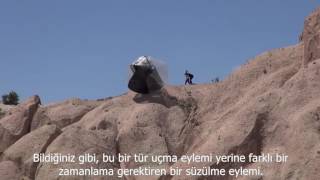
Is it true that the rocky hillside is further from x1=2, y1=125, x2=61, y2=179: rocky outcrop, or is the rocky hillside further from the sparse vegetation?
the sparse vegetation

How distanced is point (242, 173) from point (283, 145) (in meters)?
1.45

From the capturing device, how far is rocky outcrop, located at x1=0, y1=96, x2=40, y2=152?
1083 inches

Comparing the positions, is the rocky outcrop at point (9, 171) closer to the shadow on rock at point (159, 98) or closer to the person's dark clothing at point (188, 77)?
the shadow on rock at point (159, 98)

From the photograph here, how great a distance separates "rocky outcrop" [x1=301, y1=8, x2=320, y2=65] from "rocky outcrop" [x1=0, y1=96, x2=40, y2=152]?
12.8m

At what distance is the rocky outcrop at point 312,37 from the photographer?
68.6 ft

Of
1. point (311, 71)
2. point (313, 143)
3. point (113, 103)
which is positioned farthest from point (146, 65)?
point (313, 143)

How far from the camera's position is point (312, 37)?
834 inches

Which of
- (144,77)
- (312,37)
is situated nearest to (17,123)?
(144,77)

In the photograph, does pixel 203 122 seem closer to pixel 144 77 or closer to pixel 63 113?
pixel 144 77

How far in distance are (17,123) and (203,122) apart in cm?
894

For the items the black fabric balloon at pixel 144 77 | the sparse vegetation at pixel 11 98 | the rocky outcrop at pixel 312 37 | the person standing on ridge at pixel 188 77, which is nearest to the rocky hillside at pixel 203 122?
the rocky outcrop at pixel 312 37

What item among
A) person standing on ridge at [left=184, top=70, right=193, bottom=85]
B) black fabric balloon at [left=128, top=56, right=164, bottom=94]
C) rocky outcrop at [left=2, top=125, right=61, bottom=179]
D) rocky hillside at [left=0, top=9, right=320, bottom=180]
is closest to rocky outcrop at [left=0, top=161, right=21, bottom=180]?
rocky hillside at [left=0, top=9, right=320, bottom=180]

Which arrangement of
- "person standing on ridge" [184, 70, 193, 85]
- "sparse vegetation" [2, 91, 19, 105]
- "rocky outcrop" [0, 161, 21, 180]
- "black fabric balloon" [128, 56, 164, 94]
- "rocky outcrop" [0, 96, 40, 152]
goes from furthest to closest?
"sparse vegetation" [2, 91, 19, 105]
"person standing on ridge" [184, 70, 193, 85]
"rocky outcrop" [0, 96, 40, 152]
"black fabric balloon" [128, 56, 164, 94]
"rocky outcrop" [0, 161, 21, 180]

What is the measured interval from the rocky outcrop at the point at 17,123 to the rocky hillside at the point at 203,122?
1.7 inches
